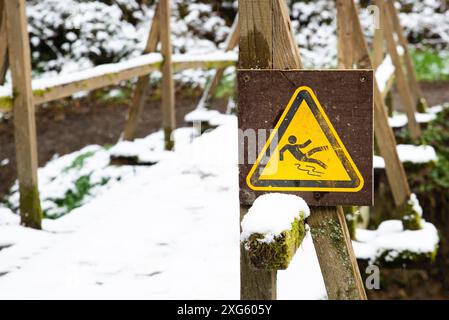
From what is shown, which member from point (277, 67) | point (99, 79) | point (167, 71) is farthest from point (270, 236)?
point (167, 71)

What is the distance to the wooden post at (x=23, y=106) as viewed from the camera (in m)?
3.88

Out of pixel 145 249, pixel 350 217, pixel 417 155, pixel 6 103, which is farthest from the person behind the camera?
pixel 417 155

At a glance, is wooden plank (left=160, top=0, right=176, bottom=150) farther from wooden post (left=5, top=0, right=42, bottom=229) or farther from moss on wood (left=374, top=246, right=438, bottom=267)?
moss on wood (left=374, top=246, right=438, bottom=267)

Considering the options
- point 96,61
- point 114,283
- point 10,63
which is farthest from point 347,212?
point 96,61

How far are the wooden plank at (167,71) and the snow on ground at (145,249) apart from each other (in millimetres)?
1354

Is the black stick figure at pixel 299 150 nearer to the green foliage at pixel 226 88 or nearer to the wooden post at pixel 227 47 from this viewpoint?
the wooden post at pixel 227 47

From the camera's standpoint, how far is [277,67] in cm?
218

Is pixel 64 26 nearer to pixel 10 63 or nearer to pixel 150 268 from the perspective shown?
pixel 10 63

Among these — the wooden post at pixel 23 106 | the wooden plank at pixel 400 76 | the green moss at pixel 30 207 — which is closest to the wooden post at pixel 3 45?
the wooden post at pixel 23 106

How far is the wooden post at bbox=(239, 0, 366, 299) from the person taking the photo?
214cm

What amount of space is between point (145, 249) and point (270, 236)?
6.51 ft

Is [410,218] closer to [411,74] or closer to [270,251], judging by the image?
[270,251]

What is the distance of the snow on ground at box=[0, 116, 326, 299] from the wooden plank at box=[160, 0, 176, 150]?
1.35 meters

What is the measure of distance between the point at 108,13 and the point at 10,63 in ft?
25.0
